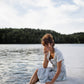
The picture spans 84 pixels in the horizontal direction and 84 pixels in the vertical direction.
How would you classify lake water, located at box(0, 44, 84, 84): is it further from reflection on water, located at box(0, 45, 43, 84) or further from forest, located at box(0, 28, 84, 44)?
forest, located at box(0, 28, 84, 44)

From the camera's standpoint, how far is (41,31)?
291ft

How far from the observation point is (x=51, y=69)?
434cm

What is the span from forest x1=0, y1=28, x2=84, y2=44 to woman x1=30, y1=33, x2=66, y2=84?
80789 mm

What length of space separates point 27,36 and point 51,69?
8173cm

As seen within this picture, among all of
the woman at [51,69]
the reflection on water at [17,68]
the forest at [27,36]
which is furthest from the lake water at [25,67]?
the forest at [27,36]

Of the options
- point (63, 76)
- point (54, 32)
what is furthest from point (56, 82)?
point (54, 32)

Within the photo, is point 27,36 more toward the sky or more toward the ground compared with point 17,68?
more toward the sky

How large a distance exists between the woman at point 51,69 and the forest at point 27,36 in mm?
80789

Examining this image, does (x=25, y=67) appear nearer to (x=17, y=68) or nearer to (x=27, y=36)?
(x=17, y=68)

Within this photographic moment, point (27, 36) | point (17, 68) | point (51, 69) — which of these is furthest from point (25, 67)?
point (27, 36)

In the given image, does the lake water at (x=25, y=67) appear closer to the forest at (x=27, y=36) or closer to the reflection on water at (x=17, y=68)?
the reflection on water at (x=17, y=68)

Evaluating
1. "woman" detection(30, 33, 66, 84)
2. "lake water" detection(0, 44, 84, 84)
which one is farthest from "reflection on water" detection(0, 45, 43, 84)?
"woman" detection(30, 33, 66, 84)

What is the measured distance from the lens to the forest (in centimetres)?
8562

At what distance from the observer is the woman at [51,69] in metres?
3.89
